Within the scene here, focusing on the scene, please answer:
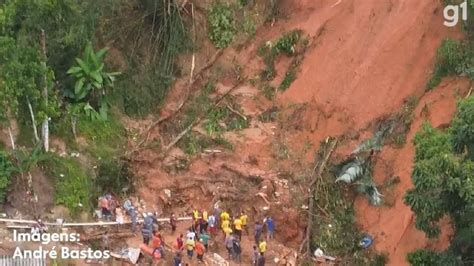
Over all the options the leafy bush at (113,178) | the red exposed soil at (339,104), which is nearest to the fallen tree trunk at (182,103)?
the red exposed soil at (339,104)

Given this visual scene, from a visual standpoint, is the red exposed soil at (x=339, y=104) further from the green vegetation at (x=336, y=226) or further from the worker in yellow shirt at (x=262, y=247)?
the worker in yellow shirt at (x=262, y=247)

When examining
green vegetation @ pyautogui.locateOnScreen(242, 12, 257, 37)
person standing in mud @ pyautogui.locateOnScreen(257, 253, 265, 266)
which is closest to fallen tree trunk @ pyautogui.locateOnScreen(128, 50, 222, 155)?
green vegetation @ pyautogui.locateOnScreen(242, 12, 257, 37)

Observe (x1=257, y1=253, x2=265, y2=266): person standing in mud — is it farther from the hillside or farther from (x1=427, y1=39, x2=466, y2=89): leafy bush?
(x1=427, y1=39, x2=466, y2=89): leafy bush

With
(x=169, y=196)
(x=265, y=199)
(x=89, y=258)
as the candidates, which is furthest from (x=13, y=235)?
(x=265, y=199)

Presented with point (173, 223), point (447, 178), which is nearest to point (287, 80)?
point (173, 223)

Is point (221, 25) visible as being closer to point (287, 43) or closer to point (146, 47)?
point (287, 43)
